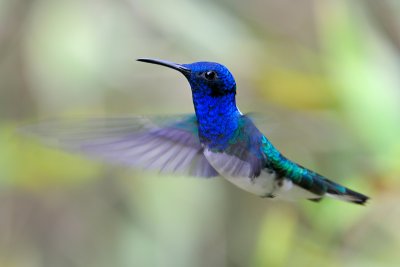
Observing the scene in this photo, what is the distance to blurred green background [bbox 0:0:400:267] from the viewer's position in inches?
68.6

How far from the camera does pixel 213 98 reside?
1.08 meters

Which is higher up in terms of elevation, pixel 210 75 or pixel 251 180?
pixel 210 75

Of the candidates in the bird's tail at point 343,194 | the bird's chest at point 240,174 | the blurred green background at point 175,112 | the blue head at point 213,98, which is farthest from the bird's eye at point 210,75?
the blurred green background at point 175,112

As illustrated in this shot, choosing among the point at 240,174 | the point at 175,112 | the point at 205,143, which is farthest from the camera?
the point at 175,112

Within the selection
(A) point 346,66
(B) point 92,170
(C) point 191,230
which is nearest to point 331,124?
(A) point 346,66

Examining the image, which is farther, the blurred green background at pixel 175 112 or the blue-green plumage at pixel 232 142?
the blurred green background at pixel 175 112

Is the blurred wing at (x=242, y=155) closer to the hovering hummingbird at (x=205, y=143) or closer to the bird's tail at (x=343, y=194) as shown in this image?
the hovering hummingbird at (x=205, y=143)

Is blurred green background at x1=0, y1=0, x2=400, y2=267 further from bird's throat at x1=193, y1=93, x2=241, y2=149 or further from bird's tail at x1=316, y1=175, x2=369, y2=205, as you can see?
bird's throat at x1=193, y1=93, x2=241, y2=149

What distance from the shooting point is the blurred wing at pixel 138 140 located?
111cm

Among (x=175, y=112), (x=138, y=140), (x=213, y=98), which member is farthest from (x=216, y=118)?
(x=175, y=112)

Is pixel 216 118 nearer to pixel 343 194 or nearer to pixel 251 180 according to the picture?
pixel 251 180

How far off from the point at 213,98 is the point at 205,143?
3.2 inches

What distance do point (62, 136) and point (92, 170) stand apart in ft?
2.81

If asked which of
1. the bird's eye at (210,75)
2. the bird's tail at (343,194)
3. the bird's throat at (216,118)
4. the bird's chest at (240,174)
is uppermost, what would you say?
the bird's eye at (210,75)
